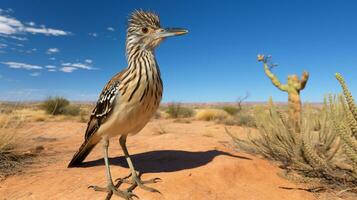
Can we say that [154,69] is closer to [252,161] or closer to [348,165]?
[252,161]

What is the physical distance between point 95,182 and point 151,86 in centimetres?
163

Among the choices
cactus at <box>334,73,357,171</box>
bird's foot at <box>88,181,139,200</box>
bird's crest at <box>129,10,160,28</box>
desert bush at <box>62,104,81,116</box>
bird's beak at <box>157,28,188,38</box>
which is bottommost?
bird's foot at <box>88,181,139,200</box>

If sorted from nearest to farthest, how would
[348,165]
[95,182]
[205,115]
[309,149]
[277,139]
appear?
1. [95,182]
2. [309,149]
3. [348,165]
4. [277,139]
5. [205,115]

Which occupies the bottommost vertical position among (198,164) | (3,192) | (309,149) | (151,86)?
(3,192)

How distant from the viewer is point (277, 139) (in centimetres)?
666

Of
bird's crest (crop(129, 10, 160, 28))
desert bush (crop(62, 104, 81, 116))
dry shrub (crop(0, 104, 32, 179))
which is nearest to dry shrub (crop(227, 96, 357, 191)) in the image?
bird's crest (crop(129, 10, 160, 28))

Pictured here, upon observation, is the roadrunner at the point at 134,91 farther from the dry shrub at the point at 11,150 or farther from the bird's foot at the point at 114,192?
the dry shrub at the point at 11,150

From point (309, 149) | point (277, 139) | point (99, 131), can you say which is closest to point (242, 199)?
point (309, 149)

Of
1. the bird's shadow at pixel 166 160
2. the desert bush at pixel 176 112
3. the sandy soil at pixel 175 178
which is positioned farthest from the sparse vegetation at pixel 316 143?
the desert bush at pixel 176 112

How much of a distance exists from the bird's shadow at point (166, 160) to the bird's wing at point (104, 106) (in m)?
1.00

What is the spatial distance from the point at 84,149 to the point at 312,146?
13.9 feet

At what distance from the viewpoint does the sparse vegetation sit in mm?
4605

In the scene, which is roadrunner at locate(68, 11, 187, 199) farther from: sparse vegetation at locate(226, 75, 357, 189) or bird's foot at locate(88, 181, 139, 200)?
sparse vegetation at locate(226, 75, 357, 189)

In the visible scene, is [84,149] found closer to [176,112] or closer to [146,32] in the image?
[146,32]
